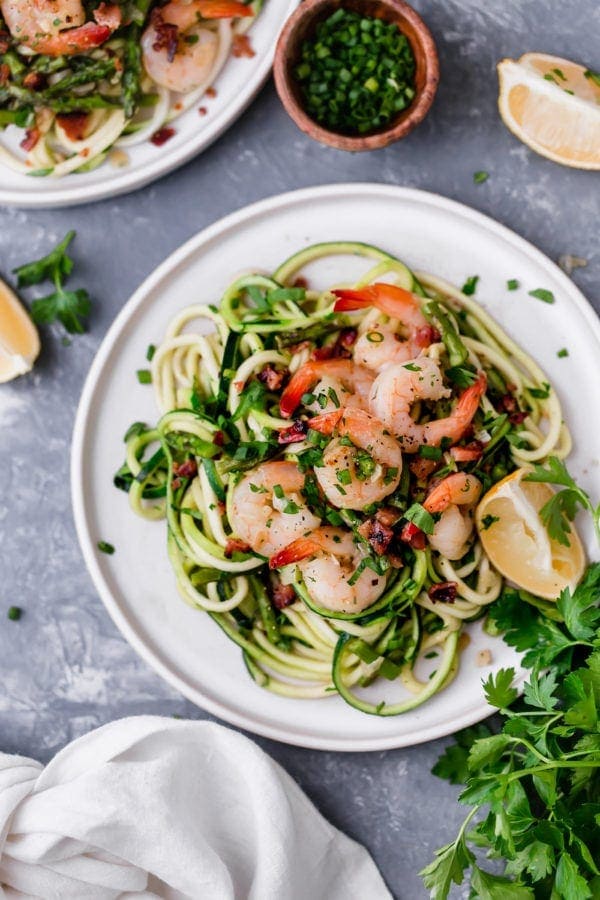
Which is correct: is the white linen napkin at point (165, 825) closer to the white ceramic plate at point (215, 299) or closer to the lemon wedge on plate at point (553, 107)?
the white ceramic plate at point (215, 299)

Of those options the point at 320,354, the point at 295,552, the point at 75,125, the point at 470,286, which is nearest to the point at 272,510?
the point at 295,552

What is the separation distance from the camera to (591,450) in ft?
9.94

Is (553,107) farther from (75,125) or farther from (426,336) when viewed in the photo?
(75,125)

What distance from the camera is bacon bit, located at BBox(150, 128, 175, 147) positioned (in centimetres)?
319

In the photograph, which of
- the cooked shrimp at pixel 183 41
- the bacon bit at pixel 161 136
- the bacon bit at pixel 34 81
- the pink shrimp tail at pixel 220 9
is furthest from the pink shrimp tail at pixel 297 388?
the bacon bit at pixel 34 81

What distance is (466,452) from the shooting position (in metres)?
2.84

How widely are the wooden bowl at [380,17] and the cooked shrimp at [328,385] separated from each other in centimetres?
64

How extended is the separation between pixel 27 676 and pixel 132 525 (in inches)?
26.2

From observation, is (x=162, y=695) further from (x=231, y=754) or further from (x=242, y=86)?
(x=242, y=86)

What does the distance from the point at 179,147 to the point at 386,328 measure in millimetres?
892

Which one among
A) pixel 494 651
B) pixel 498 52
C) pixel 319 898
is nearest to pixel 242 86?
pixel 498 52

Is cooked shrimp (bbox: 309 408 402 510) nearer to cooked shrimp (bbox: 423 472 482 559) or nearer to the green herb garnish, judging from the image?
cooked shrimp (bbox: 423 472 482 559)

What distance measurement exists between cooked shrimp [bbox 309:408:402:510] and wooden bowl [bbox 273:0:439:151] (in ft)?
2.69

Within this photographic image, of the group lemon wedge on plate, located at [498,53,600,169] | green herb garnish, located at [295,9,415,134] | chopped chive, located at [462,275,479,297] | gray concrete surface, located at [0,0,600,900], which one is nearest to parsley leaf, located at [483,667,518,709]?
gray concrete surface, located at [0,0,600,900]
